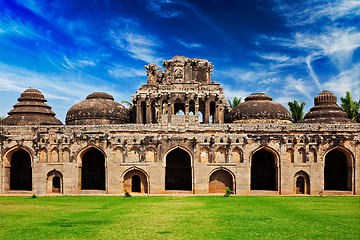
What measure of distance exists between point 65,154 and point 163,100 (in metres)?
12.2

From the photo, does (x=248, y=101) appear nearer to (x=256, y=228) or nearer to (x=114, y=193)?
(x=114, y=193)

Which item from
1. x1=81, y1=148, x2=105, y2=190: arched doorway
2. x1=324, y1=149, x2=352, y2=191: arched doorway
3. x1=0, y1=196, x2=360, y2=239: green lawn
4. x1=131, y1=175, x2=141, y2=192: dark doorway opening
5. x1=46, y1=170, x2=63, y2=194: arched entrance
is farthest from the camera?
x1=81, y1=148, x2=105, y2=190: arched doorway

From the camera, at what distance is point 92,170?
34.6 meters

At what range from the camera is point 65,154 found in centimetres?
3073

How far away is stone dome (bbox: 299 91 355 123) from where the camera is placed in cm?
3762

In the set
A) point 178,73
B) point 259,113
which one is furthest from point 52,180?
point 259,113

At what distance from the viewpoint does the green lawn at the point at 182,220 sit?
13.6 metres

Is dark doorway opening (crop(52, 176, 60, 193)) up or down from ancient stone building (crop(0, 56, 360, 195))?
down

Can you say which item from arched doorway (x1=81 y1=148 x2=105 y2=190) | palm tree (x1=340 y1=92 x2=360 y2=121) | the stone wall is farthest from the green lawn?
palm tree (x1=340 y1=92 x2=360 y2=121)

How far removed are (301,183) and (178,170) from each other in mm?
11272

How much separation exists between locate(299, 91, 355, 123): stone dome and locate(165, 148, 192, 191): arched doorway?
15.1 metres

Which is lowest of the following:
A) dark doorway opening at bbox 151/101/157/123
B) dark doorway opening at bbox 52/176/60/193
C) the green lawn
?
dark doorway opening at bbox 52/176/60/193

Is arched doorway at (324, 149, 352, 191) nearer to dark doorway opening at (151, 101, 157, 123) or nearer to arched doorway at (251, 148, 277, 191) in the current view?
arched doorway at (251, 148, 277, 191)

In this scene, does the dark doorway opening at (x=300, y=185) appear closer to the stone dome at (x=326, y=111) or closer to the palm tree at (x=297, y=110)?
the stone dome at (x=326, y=111)
